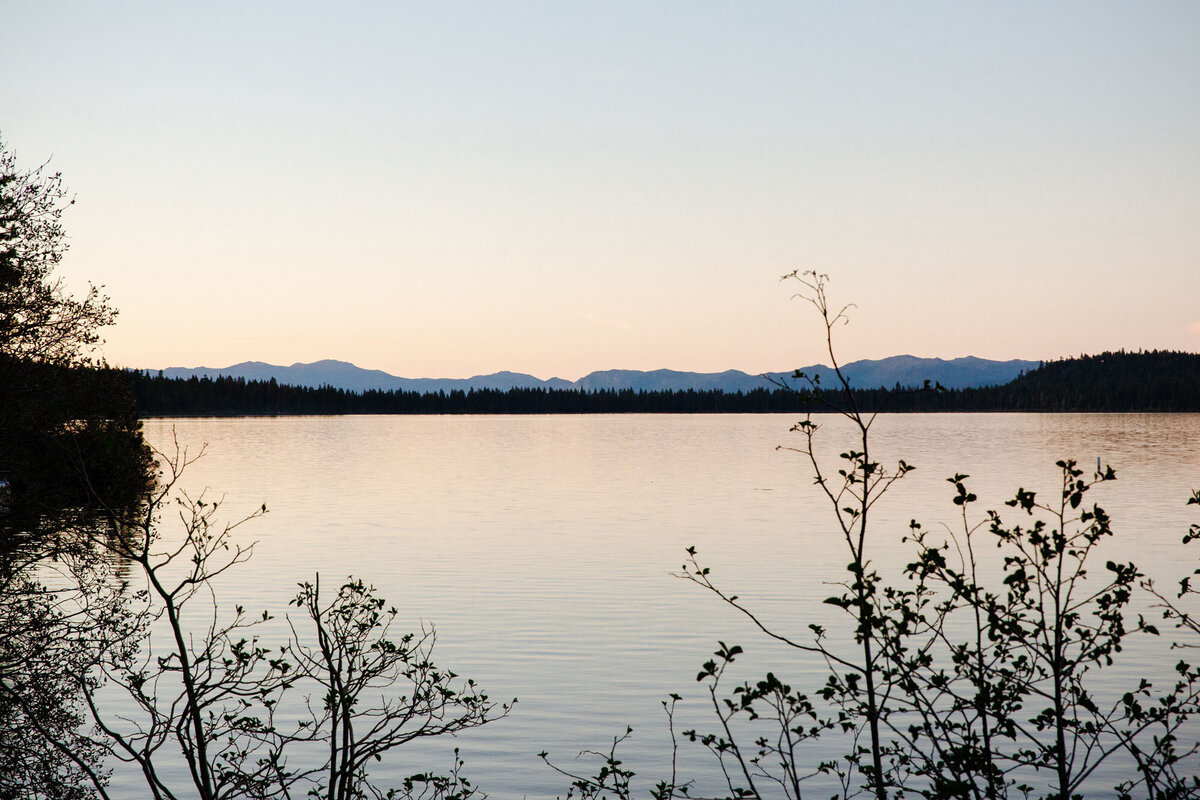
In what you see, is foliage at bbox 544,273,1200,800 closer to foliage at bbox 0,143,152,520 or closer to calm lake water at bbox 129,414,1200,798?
calm lake water at bbox 129,414,1200,798

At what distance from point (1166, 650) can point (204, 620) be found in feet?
67.1

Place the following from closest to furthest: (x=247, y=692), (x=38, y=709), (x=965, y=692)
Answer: (x=247, y=692), (x=38, y=709), (x=965, y=692)

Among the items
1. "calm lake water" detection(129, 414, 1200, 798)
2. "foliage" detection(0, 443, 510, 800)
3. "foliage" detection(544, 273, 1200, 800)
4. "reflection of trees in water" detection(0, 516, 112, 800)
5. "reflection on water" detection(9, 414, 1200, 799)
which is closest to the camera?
"foliage" detection(544, 273, 1200, 800)

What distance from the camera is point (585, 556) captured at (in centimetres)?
3105

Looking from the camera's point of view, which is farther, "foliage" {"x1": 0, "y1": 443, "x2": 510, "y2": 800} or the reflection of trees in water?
the reflection of trees in water

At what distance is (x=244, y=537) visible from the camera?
3534 centimetres

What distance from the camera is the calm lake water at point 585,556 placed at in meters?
16.1

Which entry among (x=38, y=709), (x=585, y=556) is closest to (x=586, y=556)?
(x=585, y=556)

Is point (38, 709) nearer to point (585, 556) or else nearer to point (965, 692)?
point (965, 692)

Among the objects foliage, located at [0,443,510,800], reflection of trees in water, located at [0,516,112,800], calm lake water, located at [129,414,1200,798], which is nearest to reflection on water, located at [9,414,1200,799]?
calm lake water, located at [129,414,1200,798]

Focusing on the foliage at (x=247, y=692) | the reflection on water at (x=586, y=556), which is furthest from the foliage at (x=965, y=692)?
the foliage at (x=247, y=692)

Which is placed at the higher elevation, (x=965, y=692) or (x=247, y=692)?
(x=247, y=692)

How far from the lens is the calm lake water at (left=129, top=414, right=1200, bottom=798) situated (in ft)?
52.9

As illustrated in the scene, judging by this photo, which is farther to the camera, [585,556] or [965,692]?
[585,556]
